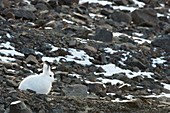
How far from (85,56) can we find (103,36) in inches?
79.0

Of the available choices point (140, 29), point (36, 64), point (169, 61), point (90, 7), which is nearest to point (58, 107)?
point (36, 64)

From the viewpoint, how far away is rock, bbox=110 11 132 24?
19.5m

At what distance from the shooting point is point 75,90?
424 inches

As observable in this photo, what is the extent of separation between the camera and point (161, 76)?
561 inches

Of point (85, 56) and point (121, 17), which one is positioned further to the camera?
point (121, 17)

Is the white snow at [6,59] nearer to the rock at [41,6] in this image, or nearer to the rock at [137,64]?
the rock at [137,64]

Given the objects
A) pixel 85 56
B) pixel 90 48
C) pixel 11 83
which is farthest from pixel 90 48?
pixel 11 83

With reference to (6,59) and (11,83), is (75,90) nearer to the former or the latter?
(11,83)

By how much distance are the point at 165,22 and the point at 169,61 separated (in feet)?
17.3

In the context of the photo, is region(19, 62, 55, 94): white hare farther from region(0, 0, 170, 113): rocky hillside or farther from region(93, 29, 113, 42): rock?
region(93, 29, 113, 42): rock

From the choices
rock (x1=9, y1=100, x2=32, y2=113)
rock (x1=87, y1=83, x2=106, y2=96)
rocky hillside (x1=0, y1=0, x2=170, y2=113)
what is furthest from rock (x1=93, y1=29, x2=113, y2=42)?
rock (x1=9, y1=100, x2=32, y2=113)

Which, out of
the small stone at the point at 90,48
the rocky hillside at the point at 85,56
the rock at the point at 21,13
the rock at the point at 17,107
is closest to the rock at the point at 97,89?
the rocky hillside at the point at 85,56

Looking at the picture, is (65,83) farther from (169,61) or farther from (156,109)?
(169,61)

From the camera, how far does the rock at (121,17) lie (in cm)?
1953
